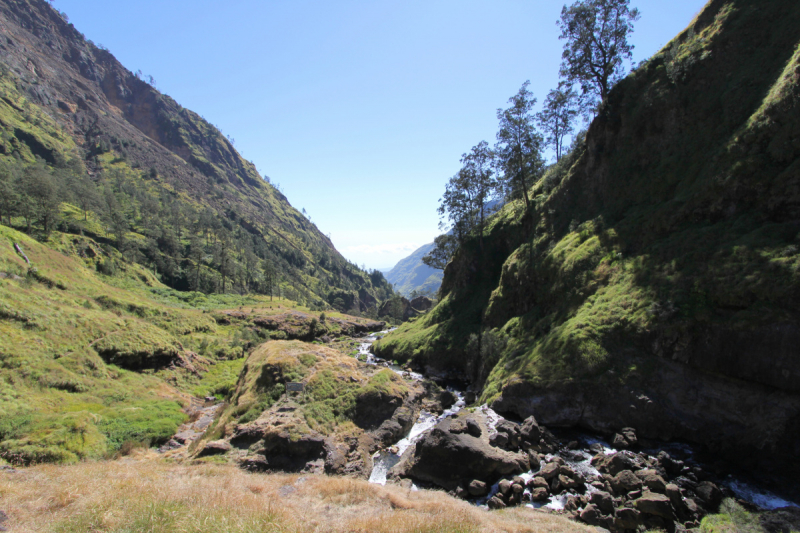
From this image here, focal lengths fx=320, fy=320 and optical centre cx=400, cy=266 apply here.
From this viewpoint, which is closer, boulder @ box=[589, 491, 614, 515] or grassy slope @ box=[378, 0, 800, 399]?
boulder @ box=[589, 491, 614, 515]

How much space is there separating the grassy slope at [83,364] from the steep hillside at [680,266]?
32267mm

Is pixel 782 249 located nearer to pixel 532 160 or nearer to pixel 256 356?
pixel 532 160

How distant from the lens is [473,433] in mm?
22922

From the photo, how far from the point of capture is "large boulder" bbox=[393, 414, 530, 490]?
1986 centimetres

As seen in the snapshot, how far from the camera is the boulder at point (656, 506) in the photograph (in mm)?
14539

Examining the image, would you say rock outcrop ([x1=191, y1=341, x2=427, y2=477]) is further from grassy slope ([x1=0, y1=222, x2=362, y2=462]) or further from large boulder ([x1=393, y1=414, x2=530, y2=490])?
grassy slope ([x1=0, y1=222, x2=362, y2=462])

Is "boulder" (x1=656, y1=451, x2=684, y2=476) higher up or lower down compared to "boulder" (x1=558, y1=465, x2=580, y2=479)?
higher up

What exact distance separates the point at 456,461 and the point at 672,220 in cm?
2714

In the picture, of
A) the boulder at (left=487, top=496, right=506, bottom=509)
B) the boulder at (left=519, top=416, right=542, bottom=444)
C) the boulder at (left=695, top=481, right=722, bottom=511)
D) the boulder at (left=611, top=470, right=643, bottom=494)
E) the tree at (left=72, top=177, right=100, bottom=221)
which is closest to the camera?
the boulder at (left=695, top=481, right=722, bottom=511)

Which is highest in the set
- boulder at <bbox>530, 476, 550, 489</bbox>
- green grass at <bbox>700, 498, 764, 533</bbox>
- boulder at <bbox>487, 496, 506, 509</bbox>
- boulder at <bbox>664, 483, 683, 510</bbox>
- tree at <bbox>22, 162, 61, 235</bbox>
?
tree at <bbox>22, 162, 61, 235</bbox>

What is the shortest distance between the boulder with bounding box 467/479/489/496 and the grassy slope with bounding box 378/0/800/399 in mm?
11451

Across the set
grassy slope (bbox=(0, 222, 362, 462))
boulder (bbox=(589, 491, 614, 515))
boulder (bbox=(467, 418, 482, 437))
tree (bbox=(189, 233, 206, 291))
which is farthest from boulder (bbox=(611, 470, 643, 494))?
tree (bbox=(189, 233, 206, 291))

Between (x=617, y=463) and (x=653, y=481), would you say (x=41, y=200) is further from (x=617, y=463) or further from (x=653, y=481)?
(x=653, y=481)

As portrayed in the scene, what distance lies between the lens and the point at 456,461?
66.8ft
